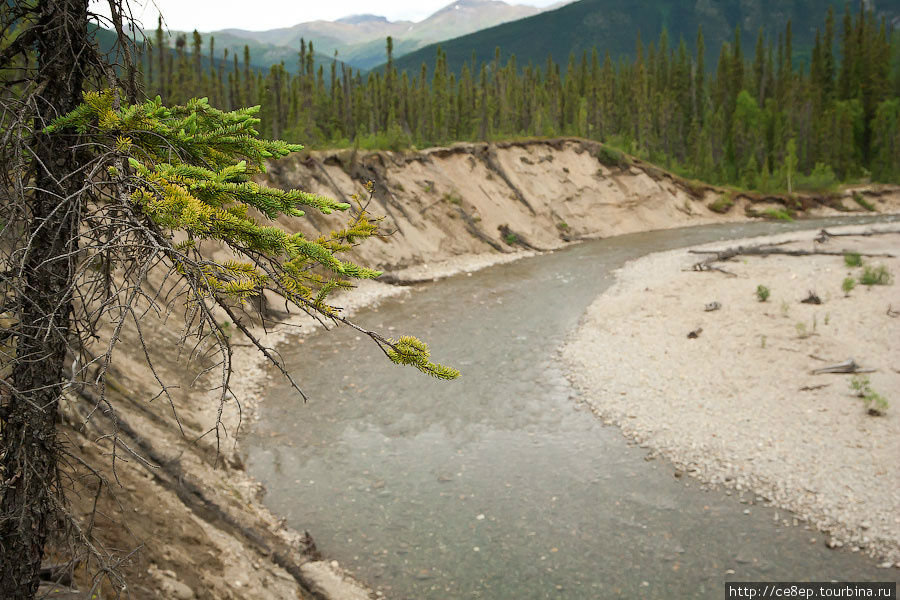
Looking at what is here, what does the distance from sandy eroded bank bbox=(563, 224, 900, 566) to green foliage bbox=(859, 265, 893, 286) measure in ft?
0.83

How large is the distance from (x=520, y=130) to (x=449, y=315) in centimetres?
3470

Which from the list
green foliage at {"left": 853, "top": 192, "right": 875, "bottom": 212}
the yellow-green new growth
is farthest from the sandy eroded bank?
green foliage at {"left": 853, "top": 192, "right": 875, "bottom": 212}

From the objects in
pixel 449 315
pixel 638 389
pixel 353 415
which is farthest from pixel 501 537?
pixel 449 315

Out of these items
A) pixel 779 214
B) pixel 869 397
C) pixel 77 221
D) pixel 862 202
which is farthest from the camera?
pixel 862 202

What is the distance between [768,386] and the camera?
11.8 meters

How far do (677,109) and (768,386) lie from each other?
2068 inches

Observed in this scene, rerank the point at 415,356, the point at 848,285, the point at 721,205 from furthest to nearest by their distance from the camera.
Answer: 1. the point at 721,205
2. the point at 848,285
3. the point at 415,356

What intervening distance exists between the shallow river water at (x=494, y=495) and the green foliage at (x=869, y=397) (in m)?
3.51

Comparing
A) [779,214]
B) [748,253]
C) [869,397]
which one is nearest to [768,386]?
[869,397]

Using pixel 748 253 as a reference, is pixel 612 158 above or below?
above

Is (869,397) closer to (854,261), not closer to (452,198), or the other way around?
(854,261)

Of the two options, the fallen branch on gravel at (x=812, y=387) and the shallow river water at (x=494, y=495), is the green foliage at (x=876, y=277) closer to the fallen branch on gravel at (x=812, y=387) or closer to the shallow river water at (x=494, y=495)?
the fallen branch on gravel at (x=812, y=387)

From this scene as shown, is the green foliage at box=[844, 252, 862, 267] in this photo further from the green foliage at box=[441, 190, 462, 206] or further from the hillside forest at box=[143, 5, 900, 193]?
the hillside forest at box=[143, 5, 900, 193]

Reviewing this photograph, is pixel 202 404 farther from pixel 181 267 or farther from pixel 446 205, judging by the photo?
pixel 446 205
